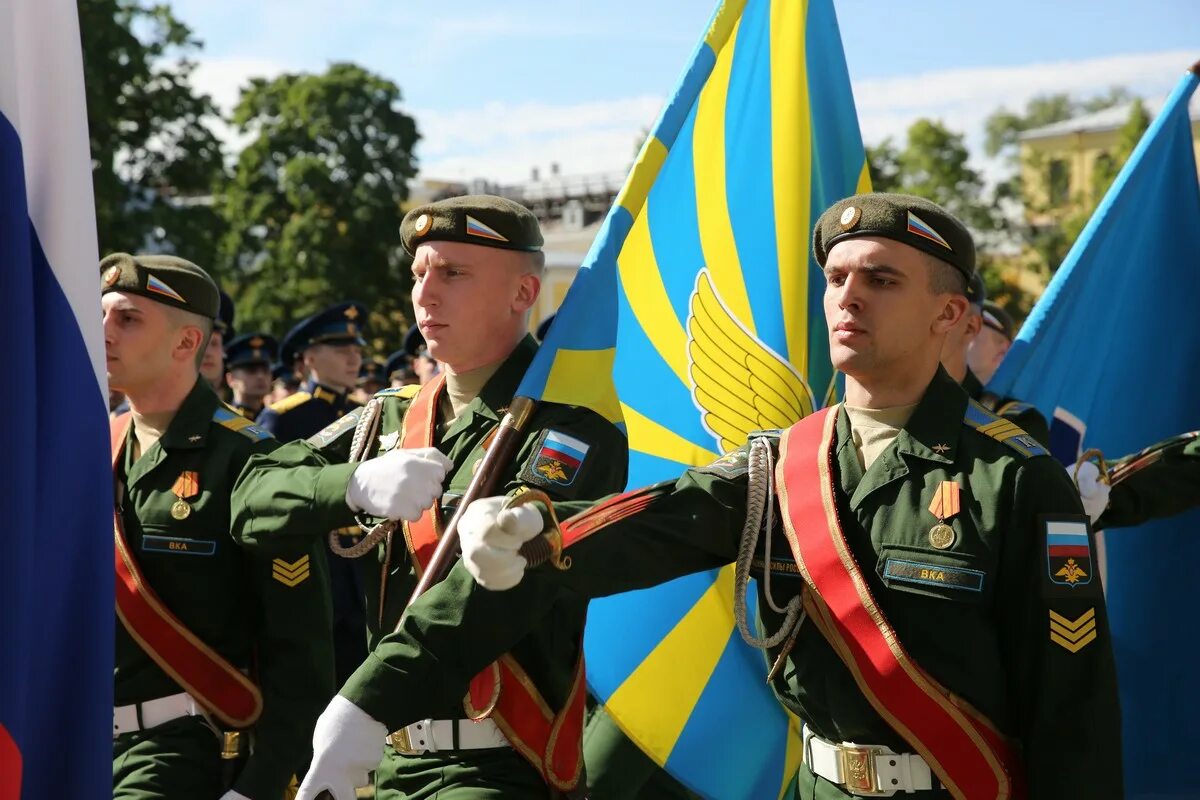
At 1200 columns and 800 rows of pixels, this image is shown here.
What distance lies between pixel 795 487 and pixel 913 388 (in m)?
0.35

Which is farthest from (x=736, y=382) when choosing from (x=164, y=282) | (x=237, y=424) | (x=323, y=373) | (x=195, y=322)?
(x=323, y=373)

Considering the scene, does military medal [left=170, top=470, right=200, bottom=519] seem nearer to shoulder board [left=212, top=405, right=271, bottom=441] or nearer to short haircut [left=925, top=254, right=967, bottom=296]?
shoulder board [left=212, top=405, right=271, bottom=441]

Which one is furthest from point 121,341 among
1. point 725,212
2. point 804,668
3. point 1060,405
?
point 1060,405

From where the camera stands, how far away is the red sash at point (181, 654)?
13.7 ft

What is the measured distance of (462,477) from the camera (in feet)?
12.7

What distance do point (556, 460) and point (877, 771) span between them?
41.1 inches

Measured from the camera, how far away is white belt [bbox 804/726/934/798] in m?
3.08

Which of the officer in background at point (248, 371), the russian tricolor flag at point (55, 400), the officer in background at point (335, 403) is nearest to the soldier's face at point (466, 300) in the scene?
the russian tricolor flag at point (55, 400)

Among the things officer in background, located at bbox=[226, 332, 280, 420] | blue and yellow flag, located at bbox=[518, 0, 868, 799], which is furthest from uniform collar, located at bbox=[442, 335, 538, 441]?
officer in background, located at bbox=[226, 332, 280, 420]

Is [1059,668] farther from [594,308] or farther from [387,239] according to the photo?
[387,239]

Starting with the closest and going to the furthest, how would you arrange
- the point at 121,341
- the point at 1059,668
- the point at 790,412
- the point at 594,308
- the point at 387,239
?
the point at 1059,668 < the point at 594,308 < the point at 121,341 < the point at 790,412 < the point at 387,239

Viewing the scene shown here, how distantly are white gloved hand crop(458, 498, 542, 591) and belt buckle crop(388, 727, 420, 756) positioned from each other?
1062 mm

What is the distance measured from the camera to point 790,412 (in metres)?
5.03

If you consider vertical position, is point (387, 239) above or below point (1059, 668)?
above
